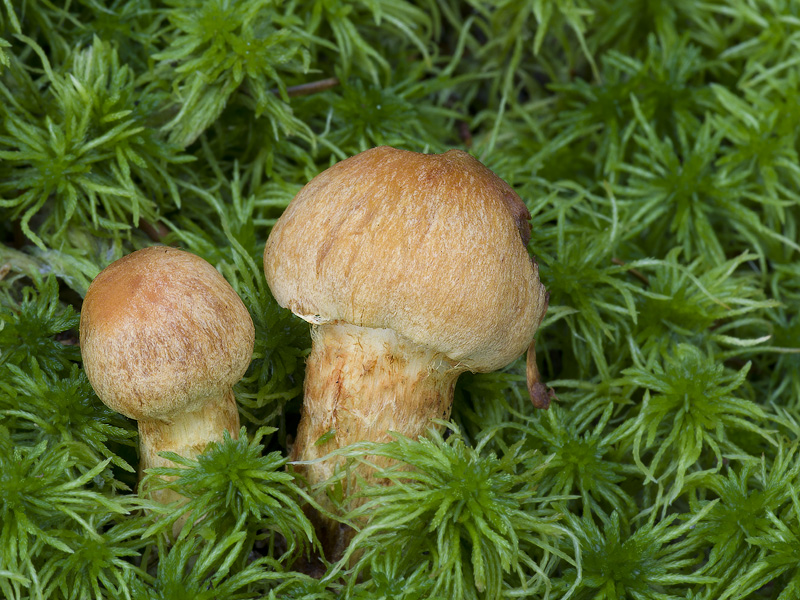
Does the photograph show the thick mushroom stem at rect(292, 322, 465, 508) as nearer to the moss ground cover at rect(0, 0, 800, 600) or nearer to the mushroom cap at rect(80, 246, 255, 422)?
the moss ground cover at rect(0, 0, 800, 600)

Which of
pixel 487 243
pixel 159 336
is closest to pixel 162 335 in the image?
pixel 159 336

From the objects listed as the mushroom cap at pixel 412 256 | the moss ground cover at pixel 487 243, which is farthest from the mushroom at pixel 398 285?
the moss ground cover at pixel 487 243

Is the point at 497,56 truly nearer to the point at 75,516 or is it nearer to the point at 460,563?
the point at 460,563

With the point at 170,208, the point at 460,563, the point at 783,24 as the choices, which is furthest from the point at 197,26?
the point at 783,24

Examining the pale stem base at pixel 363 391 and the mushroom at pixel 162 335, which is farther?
the pale stem base at pixel 363 391

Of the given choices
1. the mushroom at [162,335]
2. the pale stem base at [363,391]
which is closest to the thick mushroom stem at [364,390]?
the pale stem base at [363,391]

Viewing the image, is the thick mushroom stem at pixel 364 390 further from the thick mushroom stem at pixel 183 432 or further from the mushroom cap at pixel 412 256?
the thick mushroom stem at pixel 183 432

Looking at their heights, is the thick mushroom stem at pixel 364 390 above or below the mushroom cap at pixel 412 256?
below
